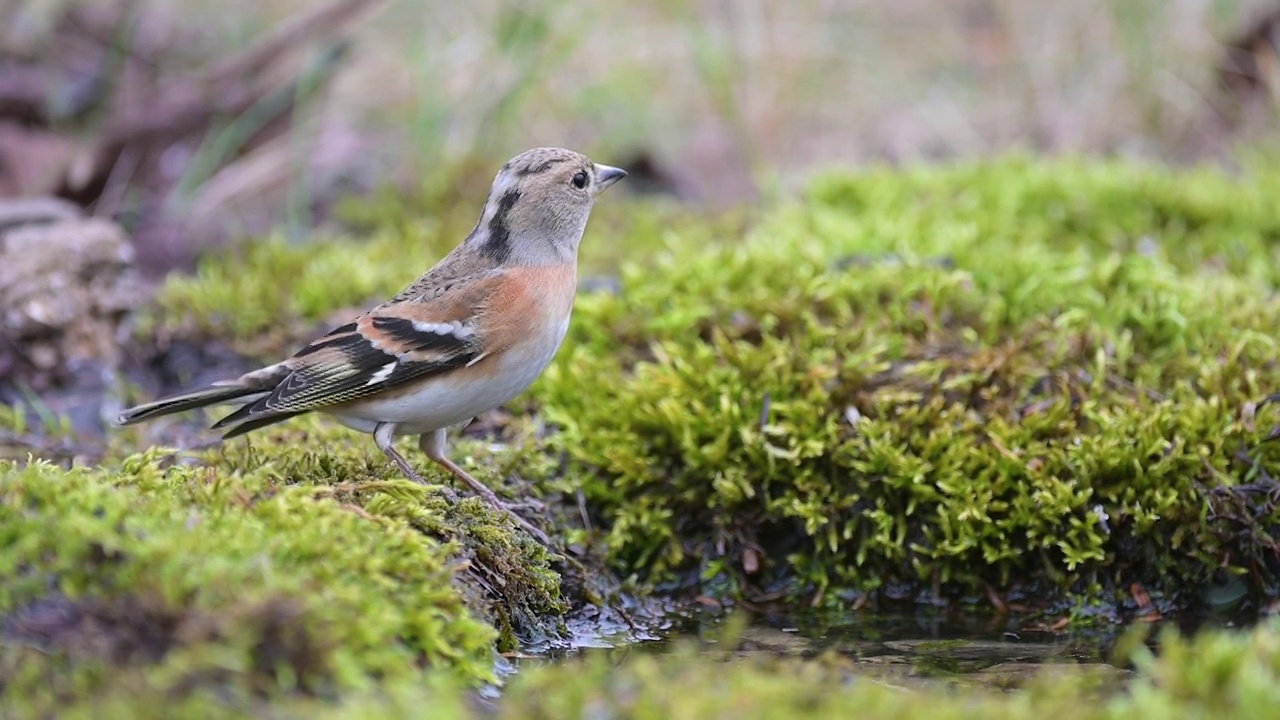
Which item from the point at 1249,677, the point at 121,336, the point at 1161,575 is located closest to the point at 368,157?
the point at 121,336

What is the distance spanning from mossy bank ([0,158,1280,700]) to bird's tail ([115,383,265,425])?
0.25 meters

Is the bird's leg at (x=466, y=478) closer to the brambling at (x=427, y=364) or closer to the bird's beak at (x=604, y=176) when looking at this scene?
the brambling at (x=427, y=364)

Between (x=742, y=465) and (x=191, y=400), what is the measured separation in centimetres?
229

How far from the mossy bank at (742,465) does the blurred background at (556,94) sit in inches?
61.2

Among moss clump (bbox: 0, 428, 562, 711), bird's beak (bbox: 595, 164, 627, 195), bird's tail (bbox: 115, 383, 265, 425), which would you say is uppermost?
bird's beak (bbox: 595, 164, 627, 195)

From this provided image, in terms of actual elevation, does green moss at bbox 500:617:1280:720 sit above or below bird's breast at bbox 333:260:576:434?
below

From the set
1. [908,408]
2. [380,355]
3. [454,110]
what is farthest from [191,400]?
[454,110]

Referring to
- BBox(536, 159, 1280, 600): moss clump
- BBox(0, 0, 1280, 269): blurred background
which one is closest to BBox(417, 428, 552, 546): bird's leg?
BBox(536, 159, 1280, 600): moss clump

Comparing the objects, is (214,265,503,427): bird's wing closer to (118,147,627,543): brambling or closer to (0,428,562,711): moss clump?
(118,147,627,543): brambling

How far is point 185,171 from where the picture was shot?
9.60m

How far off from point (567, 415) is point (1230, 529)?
2.85m

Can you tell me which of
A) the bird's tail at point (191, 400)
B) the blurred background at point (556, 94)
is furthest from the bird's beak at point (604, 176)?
the blurred background at point (556, 94)

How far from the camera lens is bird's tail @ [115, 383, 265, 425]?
493 cm

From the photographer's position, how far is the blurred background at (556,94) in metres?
9.21
